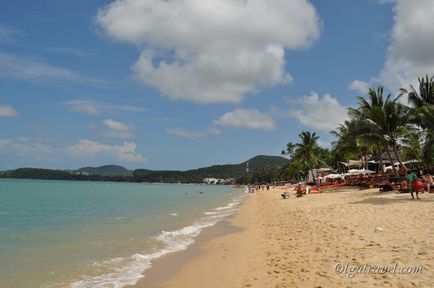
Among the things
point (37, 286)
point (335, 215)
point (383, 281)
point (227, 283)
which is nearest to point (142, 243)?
→ point (37, 286)

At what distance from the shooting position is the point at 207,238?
14.5m

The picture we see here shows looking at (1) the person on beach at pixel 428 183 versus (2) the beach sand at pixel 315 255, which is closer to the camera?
(2) the beach sand at pixel 315 255

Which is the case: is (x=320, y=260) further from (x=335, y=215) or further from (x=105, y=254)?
(x=335, y=215)

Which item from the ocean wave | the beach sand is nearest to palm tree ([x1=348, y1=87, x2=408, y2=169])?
the beach sand

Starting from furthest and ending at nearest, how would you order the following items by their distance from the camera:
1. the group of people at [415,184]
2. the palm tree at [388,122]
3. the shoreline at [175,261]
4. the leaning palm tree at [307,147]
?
1. the leaning palm tree at [307,147]
2. the palm tree at [388,122]
3. the group of people at [415,184]
4. the shoreline at [175,261]

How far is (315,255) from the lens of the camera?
27.7 ft

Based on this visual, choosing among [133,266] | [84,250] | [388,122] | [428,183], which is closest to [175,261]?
[133,266]

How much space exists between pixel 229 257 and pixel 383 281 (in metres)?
4.98

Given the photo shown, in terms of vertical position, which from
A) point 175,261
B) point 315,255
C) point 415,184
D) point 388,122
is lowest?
point 175,261

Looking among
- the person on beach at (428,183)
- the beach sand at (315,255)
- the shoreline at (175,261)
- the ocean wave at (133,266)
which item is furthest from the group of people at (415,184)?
the ocean wave at (133,266)

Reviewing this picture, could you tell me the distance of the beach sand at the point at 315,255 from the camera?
6.59 metres

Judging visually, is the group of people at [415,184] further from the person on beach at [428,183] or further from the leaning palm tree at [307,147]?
the leaning palm tree at [307,147]

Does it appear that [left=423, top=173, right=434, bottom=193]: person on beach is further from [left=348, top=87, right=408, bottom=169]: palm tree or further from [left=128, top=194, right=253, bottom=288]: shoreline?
[left=128, top=194, right=253, bottom=288]: shoreline

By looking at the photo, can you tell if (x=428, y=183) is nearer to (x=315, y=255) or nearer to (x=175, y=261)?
(x=315, y=255)
